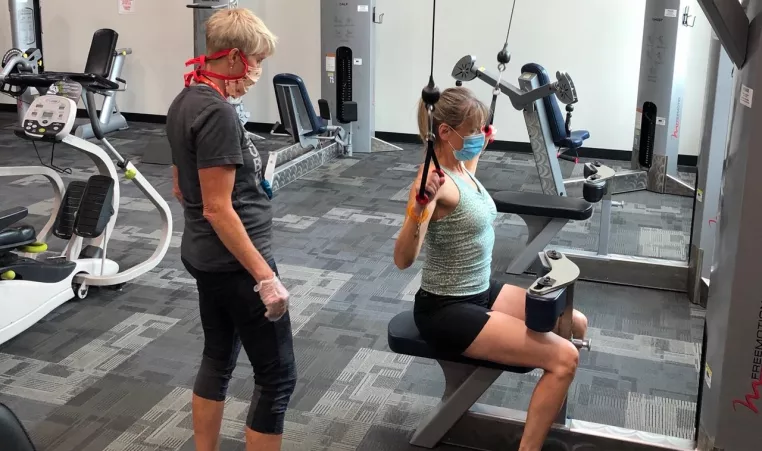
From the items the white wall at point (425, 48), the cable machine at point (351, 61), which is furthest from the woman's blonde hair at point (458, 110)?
the white wall at point (425, 48)

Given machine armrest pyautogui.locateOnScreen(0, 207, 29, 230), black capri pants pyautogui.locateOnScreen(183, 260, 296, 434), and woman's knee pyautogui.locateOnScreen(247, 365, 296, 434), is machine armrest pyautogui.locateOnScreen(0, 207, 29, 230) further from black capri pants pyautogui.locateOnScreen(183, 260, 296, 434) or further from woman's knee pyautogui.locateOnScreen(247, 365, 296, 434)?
woman's knee pyautogui.locateOnScreen(247, 365, 296, 434)

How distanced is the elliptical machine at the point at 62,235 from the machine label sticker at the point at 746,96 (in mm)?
2688

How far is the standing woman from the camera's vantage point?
1896 millimetres

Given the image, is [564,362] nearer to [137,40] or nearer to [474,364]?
[474,364]

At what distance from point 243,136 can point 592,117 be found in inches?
228

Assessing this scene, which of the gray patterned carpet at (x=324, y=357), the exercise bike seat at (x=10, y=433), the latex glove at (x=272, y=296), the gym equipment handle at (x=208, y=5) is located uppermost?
the gym equipment handle at (x=208, y=5)

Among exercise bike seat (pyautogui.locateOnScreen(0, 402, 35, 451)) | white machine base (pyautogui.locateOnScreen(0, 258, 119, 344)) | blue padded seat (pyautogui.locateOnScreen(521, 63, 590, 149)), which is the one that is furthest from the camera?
blue padded seat (pyautogui.locateOnScreen(521, 63, 590, 149))

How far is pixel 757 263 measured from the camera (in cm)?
196

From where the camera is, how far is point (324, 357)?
324 cm

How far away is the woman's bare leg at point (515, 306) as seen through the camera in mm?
2414

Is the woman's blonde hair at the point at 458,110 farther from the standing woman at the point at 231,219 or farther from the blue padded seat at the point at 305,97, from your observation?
the blue padded seat at the point at 305,97

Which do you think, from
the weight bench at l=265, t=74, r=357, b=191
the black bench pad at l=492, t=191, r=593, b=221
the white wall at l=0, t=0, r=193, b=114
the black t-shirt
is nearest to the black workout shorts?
the black t-shirt

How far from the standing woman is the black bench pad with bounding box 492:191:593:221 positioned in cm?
209

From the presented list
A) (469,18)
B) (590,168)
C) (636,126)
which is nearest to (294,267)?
(590,168)
